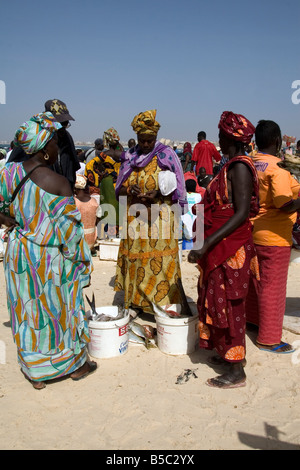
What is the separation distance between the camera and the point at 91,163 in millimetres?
7895

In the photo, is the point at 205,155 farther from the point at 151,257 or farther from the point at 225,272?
A: the point at 225,272

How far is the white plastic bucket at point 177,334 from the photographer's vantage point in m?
3.51

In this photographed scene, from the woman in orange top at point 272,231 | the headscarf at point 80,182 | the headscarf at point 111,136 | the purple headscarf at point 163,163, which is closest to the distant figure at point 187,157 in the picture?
the headscarf at point 111,136

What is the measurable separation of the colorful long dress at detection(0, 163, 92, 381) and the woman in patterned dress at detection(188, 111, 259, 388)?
94 cm

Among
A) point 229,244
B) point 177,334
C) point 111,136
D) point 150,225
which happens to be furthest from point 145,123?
point 111,136

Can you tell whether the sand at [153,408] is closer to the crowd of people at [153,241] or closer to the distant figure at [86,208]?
the crowd of people at [153,241]

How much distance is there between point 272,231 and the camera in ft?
11.4

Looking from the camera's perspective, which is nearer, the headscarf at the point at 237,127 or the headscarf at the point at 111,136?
the headscarf at the point at 237,127

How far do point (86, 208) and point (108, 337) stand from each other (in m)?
3.69

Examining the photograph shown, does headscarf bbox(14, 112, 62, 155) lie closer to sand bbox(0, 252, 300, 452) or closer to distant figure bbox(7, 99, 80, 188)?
distant figure bbox(7, 99, 80, 188)

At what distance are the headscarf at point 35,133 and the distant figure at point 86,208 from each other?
4019mm

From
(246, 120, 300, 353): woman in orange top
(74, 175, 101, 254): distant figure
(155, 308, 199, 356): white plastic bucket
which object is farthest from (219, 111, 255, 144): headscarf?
(74, 175, 101, 254): distant figure

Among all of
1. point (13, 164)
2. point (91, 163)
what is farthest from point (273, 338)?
point (91, 163)
